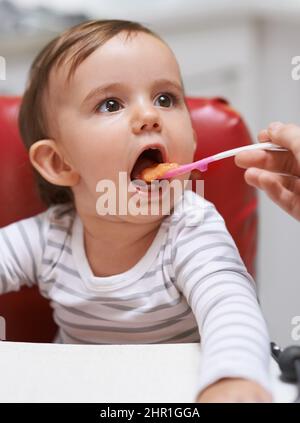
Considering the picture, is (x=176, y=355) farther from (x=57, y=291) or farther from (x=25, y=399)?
(x=57, y=291)

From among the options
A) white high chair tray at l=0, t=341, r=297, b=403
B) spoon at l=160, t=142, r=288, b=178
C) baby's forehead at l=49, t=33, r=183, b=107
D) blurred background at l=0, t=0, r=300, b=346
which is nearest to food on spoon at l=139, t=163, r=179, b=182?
spoon at l=160, t=142, r=288, b=178

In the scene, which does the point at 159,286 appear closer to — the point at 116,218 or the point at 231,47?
the point at 116,218

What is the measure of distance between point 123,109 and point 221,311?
29 centimetres

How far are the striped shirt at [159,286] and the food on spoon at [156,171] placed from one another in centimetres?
8

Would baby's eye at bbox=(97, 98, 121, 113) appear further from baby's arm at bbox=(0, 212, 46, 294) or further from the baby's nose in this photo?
baby's arm at bbox=(0, 212, 46, 294)

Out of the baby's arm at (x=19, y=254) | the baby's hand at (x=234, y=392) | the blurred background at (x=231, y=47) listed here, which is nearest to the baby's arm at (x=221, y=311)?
the baby's hand at (x=234, y=392)

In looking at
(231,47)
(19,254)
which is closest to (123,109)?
(19,254)

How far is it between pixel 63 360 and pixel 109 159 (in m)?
0.26

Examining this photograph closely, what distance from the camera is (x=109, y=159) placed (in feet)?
2.80

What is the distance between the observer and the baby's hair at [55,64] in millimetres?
887

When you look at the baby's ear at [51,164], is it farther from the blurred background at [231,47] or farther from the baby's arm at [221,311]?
the blurred background at [231,47]

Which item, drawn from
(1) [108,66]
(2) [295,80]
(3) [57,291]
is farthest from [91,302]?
(2) [295,80]

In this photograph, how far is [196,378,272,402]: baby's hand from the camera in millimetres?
592

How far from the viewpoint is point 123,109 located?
0.85 metres
